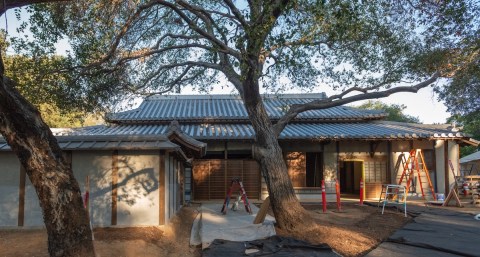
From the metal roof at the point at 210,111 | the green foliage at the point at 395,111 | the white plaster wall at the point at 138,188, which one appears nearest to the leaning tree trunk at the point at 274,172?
the white plaster wall at the point at 138,188

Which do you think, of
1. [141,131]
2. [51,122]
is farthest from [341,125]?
[51,122]

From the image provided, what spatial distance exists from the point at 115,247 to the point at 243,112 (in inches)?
555

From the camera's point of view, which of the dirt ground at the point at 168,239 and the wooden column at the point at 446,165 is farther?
the wooden column at the point at 446,165

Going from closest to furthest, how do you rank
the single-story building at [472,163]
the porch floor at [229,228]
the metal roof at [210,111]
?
the porch floor at [229,228] < the metal roof at [210,111] < the single-story building at [472,163]

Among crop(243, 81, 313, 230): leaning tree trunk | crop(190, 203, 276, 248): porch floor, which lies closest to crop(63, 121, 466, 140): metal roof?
crop(190, 203, 276, 248): porch floor

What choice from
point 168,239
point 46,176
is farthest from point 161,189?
point 46,176

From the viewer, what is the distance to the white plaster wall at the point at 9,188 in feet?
33.3

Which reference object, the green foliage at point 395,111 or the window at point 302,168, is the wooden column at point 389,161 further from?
the green foliage at point 395,111

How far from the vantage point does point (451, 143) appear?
1894 cm

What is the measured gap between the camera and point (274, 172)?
9438 millimetres

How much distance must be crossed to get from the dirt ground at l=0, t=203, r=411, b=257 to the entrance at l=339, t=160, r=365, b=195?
10299 mm

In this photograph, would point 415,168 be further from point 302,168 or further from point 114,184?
point 114,184

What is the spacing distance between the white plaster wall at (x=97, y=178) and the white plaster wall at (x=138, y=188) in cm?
27

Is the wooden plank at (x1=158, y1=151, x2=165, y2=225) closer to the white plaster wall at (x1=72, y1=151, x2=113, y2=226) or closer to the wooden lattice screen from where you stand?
the white plaster wall at (x1=72, y1=151, x2=113, y2=226)
